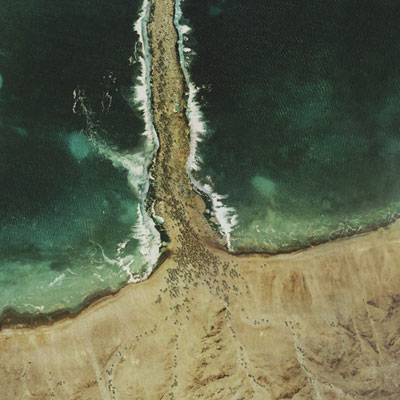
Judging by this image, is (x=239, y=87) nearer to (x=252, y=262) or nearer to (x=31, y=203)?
(x=252, y=262)

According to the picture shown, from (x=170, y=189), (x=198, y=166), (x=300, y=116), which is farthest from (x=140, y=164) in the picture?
(x=300, y=116)

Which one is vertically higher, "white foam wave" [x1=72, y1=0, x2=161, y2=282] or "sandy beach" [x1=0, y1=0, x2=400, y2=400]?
"white foam wave" [x1=72, y1=0, x2=161, y2=282]

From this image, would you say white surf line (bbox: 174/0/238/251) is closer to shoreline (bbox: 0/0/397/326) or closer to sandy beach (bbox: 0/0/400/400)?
shoreline (bbox: 0/0/397/326)

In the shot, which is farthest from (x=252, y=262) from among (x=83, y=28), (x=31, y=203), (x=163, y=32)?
(x=83, y=28)

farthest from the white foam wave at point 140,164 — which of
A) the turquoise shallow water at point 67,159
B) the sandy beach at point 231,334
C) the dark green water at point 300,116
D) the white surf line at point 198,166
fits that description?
the dark green water at point 300,116

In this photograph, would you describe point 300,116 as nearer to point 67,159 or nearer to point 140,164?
point 140,164

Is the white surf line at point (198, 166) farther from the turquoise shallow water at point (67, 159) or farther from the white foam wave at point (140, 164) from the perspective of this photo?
the turquoise shallow water at point (67, 159)

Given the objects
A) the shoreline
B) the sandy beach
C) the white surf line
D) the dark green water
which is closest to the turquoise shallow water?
the shoreline
